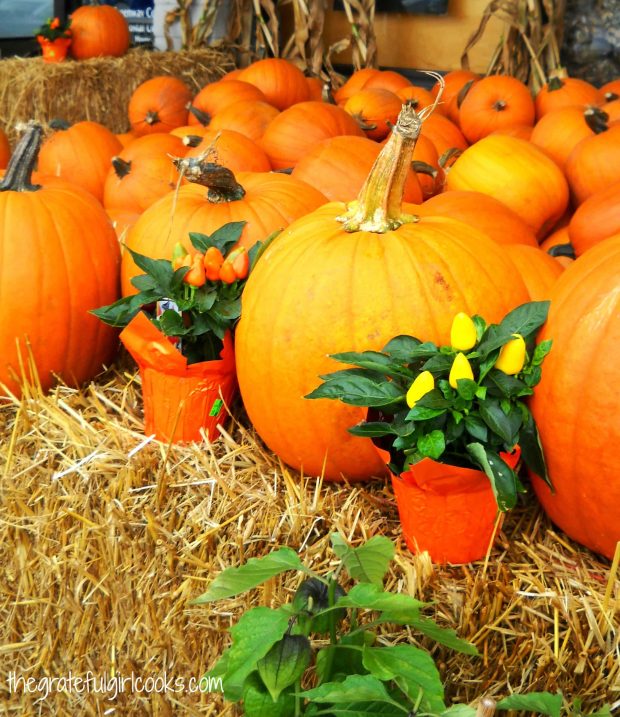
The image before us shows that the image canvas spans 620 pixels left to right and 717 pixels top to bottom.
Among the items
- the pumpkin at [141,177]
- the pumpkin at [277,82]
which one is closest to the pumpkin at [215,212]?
the pumpkin at [141,177]

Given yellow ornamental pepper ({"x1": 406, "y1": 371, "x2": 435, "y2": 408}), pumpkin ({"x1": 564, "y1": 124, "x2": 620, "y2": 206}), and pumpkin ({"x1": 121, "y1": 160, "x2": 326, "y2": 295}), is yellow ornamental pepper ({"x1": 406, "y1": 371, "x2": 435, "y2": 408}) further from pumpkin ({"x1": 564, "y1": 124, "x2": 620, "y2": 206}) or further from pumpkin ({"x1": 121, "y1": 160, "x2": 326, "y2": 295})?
pumpkin ({"x1": 564, "y1": 124, "x2": 620, "y2": 206})

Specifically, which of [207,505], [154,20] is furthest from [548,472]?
[154,20]

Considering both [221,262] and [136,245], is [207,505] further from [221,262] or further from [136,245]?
[136,245]

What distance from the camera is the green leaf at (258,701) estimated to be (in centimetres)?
103

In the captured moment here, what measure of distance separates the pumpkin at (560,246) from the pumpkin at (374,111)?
3.59 feet

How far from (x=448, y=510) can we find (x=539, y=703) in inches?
13.4

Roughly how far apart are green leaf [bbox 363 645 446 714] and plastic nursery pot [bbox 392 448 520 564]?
0.27 meters

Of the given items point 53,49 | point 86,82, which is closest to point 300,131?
point 86,82

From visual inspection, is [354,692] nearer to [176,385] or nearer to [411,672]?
[411,672]

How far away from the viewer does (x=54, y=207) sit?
202 cm

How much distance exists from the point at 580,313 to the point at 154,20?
15.7 ft

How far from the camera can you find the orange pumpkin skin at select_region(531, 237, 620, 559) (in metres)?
1.26

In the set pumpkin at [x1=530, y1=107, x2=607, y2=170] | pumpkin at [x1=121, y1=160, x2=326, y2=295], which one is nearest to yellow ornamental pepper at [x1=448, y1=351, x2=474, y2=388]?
pumpkin at [x1=121, y1=160, x2=326, y2=295]

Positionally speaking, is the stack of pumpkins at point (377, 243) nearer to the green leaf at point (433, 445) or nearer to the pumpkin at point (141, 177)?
the pumpkin at point (141, 177)
